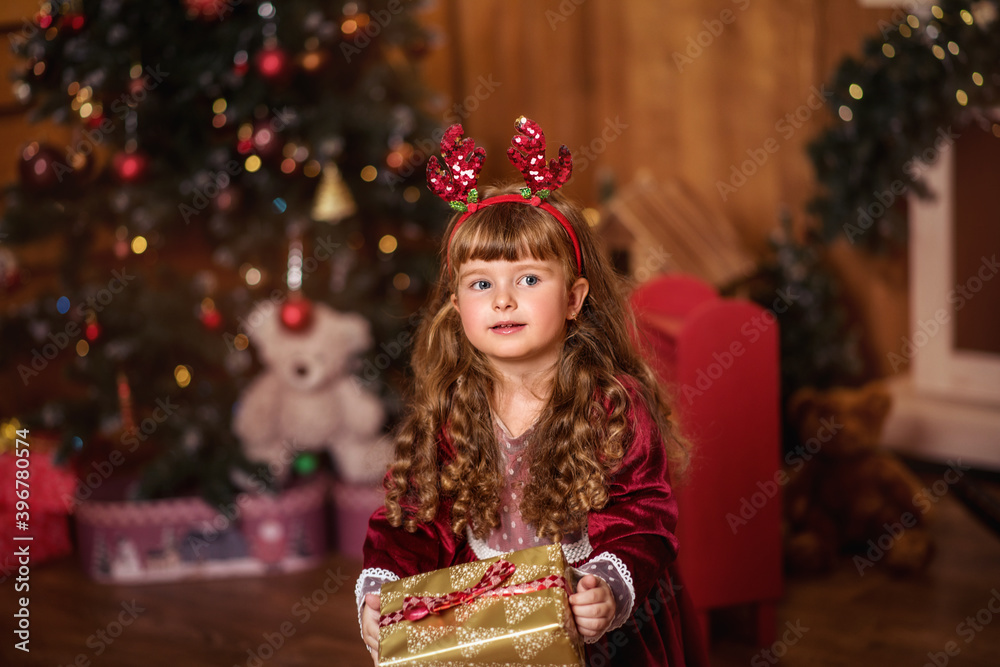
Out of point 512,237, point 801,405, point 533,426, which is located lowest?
point 801,405

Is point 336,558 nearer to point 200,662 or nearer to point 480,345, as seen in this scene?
point 200,662

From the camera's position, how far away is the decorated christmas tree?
2771 millimetres

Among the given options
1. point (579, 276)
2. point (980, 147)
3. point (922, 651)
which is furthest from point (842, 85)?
point (579, 276)

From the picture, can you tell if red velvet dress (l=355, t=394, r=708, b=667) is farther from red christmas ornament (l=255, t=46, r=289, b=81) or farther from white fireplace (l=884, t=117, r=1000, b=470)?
white fireplace (l=884, t=117, r=1000, b=470)

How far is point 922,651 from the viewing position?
7.41ft

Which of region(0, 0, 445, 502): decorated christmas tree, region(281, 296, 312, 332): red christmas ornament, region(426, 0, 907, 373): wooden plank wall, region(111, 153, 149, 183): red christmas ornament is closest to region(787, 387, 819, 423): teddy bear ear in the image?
region(426, 0, 907, 373): wooden plank wall

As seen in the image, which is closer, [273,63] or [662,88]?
[273,63]

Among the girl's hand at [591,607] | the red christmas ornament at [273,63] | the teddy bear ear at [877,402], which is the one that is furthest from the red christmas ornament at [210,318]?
the teddy bear ear at [877,402]

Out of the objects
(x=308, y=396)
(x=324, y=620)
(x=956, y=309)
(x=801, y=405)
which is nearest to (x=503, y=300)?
(x=324, y=620)

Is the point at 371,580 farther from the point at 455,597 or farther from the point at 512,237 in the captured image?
the point at 512,237

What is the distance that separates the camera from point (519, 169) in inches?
58.5

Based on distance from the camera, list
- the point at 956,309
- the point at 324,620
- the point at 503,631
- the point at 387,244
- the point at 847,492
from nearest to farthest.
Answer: the point at 503,631, the point at 324,620, the point at 847,492, the point at 387,244, the point at 956,309

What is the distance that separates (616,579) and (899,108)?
7.56ft

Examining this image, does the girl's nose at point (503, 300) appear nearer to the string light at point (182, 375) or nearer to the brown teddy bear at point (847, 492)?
the brown teddy bear at point (847, 492)
